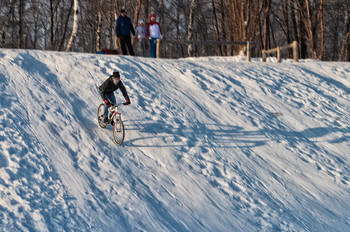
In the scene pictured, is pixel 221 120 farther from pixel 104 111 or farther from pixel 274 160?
pixel 104 111

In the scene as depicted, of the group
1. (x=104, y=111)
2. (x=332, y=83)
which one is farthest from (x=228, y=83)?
(x=104, y=111)

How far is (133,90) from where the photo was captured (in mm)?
9773

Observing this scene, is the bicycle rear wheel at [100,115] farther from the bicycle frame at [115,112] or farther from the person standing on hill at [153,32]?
the person standing on hill at [153,32]

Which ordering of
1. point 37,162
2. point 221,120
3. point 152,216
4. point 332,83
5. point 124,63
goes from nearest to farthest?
1. point 152,216
2. point 37,162
3. point 221,120
4. point 124,63
5. point 332,83

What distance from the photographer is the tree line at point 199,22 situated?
762 inches

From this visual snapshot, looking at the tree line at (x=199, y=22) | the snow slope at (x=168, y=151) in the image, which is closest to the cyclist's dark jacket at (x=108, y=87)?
the snow slope at (x=168, y=151)

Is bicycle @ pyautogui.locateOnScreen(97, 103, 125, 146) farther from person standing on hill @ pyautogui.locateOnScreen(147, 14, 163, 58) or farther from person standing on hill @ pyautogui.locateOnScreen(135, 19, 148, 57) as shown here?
person standing on hill @ pyautogui.locateOnScreen(147, 14, 163, 58)

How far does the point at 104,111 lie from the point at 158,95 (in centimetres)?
235

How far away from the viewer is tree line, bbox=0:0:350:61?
19359mm

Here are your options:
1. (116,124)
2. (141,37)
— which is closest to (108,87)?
(116,124)

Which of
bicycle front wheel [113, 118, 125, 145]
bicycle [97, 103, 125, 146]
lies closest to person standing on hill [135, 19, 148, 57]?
bicycle [97, 103, 125, 146]

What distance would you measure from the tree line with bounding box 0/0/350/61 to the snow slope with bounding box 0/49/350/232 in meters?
5.29

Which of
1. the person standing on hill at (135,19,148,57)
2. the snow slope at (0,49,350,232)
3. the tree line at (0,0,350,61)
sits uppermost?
the tree line at (0,0,350,61)

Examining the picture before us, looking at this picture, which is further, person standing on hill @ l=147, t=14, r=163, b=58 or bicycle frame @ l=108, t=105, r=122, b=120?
person standing on hill @ l=147, t=14, r=163, b=58
